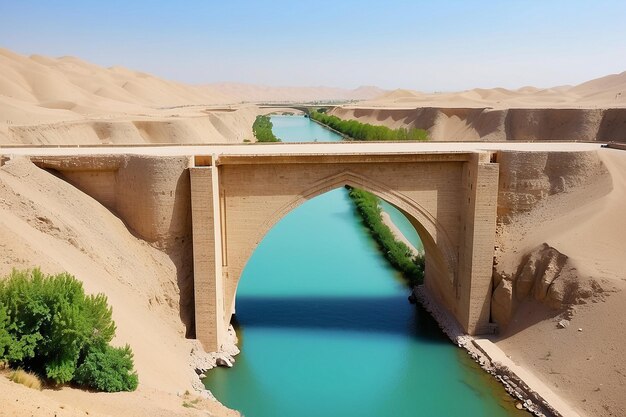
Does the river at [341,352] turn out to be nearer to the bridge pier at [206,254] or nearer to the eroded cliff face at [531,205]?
the bridge pier at [206,254]

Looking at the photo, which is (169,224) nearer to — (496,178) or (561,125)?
(496,178)

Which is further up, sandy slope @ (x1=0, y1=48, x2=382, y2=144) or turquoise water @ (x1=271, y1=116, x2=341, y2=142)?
sandy slope @ (x1=0, y1=48, x2=382, y2=144)

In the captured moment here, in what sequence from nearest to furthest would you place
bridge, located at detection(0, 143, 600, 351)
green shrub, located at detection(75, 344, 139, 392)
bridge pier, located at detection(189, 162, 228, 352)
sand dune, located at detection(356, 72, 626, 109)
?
green shrub, located at detection(75, 344, 139, 392)
bridge pier, located at detection(189, 162, 228, 352)
bridge, located at detection(0, 143, 600, 351)
sand dune, located at detection(356, 72, 626, 109)

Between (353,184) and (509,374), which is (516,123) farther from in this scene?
(509,374)

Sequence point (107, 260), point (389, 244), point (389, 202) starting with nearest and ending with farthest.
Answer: point (107, 260)
point (389, 202)
point (389, 244)

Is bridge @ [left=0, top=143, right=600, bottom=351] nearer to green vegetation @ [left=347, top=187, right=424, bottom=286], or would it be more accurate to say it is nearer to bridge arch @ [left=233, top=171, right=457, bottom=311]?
bridge arch @ [left=233, top=171, right=457, bottom=311]

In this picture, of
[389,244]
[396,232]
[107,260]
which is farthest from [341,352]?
[396,232]

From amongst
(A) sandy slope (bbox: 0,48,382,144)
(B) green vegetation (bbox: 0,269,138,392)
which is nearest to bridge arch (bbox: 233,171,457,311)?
(B) green vegetation (bbox: 0,269,138,392)
